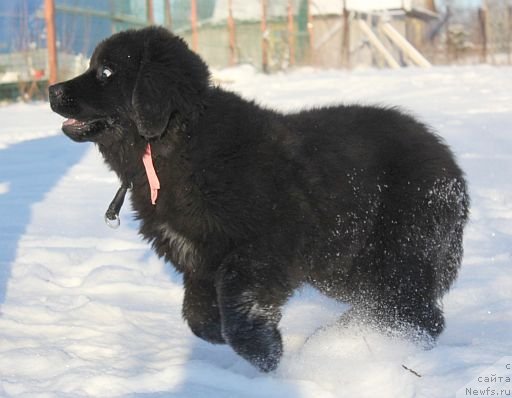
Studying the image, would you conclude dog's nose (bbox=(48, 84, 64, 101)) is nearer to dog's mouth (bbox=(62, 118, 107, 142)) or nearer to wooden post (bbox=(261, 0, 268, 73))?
dog's mouth (bbox=(62, 118, 107, 142))

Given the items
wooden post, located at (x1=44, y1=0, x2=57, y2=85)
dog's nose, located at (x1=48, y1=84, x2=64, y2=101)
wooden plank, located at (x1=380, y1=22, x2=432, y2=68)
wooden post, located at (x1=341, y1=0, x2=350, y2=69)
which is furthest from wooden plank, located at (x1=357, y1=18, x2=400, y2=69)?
dog's nose, located at (x1=48, y1=84, x2=64, y2=101)

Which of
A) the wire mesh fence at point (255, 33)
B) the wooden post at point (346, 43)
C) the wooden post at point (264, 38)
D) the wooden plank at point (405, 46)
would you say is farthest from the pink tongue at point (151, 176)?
the wooden plank at point (405, 46)

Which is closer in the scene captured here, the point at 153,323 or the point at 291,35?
the point at 153,323

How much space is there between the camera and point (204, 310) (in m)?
3.32

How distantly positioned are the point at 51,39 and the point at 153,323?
1165 cm

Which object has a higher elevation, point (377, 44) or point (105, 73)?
point (105, 73)

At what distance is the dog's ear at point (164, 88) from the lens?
3191 mm

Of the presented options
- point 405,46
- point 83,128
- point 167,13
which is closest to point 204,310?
point 83,128

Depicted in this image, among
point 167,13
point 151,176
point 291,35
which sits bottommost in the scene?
point 151,176

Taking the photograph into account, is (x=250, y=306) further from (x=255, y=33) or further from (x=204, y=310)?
(x=255, y=33)

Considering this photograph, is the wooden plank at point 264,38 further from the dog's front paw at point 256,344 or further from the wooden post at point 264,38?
the dog's front paw at point 256,344

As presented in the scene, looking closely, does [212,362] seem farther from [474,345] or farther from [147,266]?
[147,266]

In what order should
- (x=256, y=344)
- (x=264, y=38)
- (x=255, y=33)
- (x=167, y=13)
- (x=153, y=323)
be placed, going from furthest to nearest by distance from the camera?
(x=255, y=33)
(x=264, y=38)
(x=167, y=13)
(x=153, y=323)
(x=256, y=344)

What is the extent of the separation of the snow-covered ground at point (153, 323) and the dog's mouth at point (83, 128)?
3.12 ft
